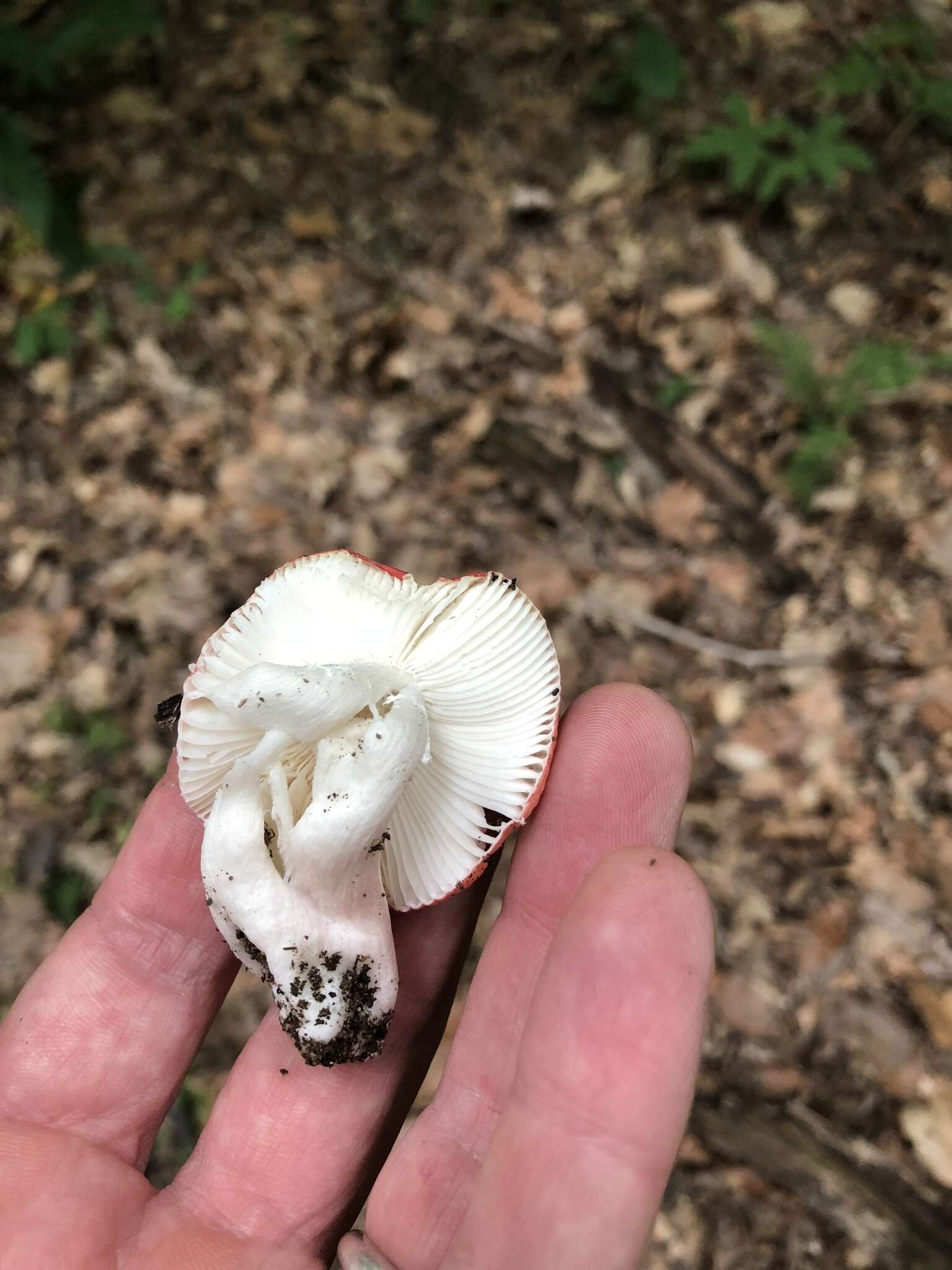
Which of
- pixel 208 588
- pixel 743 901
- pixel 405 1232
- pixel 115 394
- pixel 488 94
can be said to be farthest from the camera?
pixel 488 94

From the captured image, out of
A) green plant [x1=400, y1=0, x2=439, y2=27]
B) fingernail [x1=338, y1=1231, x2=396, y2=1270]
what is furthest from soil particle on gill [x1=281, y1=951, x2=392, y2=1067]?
green plant [x1=400, y1=0, x2=439, y2=27]

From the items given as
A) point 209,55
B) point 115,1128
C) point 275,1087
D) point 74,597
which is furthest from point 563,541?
point 209,55

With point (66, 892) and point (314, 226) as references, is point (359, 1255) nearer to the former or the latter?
point (66, 892)

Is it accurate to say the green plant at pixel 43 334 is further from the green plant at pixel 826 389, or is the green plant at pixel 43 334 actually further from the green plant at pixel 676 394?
the green plant at pixel 826 389

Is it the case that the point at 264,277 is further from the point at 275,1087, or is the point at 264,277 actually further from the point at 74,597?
the point at 275,1087

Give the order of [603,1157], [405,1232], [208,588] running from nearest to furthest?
[603,1157] < [405,1232] < [208,588]

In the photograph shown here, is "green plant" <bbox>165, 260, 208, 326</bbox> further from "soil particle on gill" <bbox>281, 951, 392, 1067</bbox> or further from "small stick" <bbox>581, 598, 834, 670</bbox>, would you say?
"soil particle on gill" <bbox>281, 951, 392, 1067</bbox>
